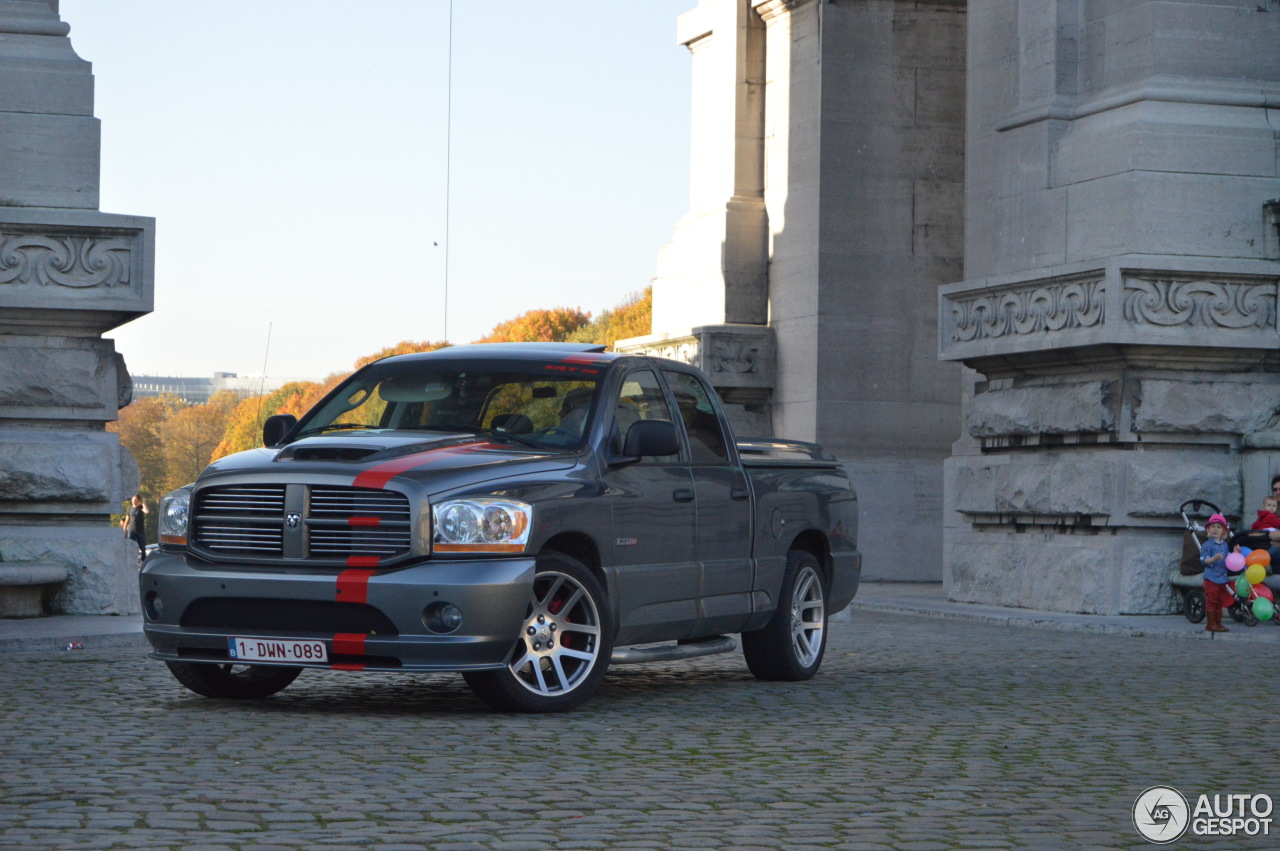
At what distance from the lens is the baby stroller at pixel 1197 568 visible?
52.7 feet

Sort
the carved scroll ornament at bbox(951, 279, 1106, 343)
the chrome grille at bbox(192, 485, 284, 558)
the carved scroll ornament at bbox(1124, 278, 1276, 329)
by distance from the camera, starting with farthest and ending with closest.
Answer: the carved scroll ornament at bbox(951, 279, 1106, 343), the carved scroll ornament at bbox(1124, 278, 1276, 329), the chrome grille at bbox(192, 485, 284, 558)

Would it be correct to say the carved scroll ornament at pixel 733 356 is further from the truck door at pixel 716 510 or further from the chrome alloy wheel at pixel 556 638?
the chrome alloy wheel at pixel 556 638

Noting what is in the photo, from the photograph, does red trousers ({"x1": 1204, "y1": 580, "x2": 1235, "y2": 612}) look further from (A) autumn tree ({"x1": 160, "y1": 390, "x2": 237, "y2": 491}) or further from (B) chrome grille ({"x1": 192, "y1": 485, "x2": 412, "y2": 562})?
(A) autumn tree ({"x1": 160, "y1": 390, "x2": 237, "y2": 491})

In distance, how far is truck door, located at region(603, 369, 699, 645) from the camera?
10008mm

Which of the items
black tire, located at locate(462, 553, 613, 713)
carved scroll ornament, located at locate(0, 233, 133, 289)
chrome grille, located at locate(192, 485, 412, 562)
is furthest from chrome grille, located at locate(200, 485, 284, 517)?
carved scroll ornament, located at locate(0, 233, 133, 289)

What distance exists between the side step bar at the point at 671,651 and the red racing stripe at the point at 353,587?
1382 mm

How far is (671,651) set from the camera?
403 inches

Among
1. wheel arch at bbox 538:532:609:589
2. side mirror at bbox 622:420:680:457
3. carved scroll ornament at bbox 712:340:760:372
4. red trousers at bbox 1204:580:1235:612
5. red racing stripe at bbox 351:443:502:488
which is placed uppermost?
carved scroll ornament at bbox 712:340:760:372

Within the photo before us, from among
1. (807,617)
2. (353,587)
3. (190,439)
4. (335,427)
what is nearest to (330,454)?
(353,587)

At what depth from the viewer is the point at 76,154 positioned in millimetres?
15219

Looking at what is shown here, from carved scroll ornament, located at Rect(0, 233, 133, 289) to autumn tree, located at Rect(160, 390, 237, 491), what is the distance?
4745 inches

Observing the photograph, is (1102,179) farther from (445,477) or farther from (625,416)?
(445,477)

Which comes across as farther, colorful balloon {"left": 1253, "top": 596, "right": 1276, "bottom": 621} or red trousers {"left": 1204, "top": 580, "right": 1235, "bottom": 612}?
colorful balloon {"left": 1253, "top": 596, "right": 1276, "bottom": 621}

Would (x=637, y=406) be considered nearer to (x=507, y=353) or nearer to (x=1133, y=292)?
(x=507, y=353)
